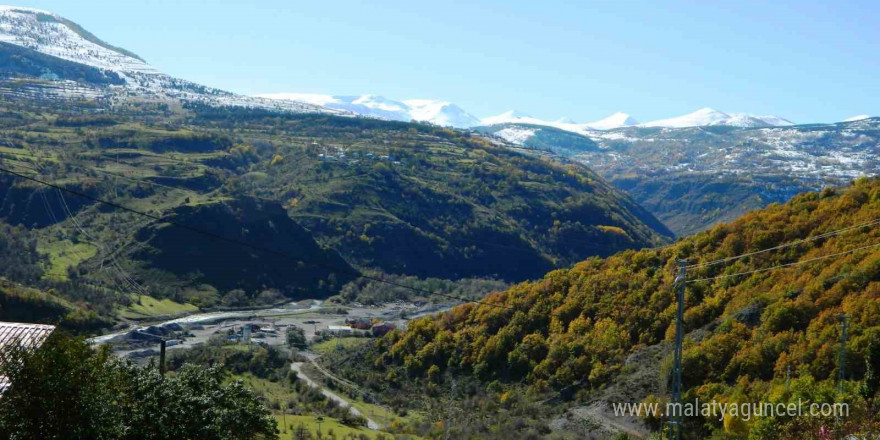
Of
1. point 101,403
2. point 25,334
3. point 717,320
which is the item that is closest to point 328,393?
point 717,320

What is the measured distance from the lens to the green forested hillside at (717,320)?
27000mm

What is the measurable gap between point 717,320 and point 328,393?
22004mm

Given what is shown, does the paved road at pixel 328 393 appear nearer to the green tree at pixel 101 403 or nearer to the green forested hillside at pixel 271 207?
the green tree at pixel 101 403

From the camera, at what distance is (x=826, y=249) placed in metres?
35.9

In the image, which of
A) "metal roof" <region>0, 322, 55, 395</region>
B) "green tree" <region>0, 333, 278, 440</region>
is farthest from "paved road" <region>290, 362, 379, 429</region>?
"metal roof" <region>0, 322, 55, 395</region>

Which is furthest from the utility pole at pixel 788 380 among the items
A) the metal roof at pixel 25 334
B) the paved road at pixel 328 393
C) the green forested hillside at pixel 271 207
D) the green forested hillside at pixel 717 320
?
the green forested hillside at pixel 271 207

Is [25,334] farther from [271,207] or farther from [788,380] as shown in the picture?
[271,207]

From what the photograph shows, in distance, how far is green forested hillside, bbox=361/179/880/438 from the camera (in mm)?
27000

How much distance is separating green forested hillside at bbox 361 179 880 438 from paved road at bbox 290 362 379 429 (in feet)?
11.4

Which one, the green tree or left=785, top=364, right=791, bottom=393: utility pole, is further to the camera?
left=785, top=364, right=791, bottom=393: utility pole

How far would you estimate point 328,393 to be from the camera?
4581 centimetres

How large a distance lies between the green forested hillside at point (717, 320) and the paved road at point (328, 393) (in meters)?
3.48

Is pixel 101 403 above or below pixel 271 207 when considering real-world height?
above

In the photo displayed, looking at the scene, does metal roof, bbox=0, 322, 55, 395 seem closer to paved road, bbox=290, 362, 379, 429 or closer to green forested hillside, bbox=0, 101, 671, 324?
paved road, bbox=290, 362, 379, 429
